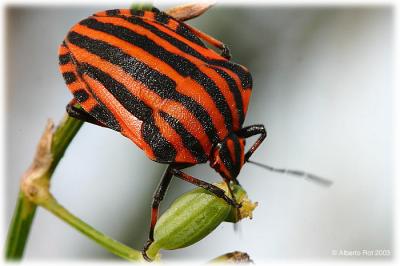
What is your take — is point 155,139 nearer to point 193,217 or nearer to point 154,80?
point 154,80

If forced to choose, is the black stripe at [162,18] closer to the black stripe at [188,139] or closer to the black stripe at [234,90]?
the black stripe at [234,90]

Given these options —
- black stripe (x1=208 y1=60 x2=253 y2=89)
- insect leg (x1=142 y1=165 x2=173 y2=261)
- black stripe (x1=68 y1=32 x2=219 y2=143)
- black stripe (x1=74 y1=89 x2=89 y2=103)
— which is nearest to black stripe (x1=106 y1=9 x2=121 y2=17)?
black stripe (x1=68 y1=32 x2=219 y2=143)

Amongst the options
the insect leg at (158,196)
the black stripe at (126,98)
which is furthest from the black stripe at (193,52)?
the insect leg at (158,196)

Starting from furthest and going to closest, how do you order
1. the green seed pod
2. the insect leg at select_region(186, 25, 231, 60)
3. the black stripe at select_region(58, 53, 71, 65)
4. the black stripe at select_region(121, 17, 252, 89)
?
the insect leg at select_region(186, 25, 231, 60)
the black stripe at select_region(58, 53, 71, 65)
the black stripe at select_region(121, 17, 252, 89)
the green seed pod

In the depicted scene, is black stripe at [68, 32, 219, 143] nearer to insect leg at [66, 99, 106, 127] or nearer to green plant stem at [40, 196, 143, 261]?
insect leg at [66, 99, 106, 127]

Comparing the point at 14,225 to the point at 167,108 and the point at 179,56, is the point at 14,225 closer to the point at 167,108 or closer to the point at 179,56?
the point at 167,108

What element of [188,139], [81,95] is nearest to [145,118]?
[188,139]

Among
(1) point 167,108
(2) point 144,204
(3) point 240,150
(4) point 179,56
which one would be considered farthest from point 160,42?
(2) point 144,204
